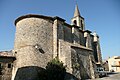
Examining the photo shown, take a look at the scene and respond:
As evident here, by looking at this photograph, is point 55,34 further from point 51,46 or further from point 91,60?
point 91,60

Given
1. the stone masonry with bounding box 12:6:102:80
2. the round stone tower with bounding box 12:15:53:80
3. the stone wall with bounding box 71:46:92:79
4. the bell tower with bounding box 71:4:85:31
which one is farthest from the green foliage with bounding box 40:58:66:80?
the bell tower with bounding box 71:4:85:31

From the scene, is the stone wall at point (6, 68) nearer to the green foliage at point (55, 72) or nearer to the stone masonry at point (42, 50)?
the stone masonry at point (42, 50)

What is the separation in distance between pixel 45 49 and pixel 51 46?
48.9 inches

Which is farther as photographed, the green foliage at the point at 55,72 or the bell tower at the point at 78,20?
the bell tower at the point at 78,20

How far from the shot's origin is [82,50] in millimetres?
21609

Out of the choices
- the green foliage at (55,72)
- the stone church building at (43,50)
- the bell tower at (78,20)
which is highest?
the bell tower at (78,20)

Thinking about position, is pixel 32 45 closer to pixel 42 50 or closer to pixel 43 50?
pixel 42 50

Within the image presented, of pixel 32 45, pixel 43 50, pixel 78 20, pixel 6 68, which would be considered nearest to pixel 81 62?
pixel 43 50

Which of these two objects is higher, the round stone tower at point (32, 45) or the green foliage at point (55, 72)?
the round stone tower at point (32, 45)

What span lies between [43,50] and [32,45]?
1759 mm

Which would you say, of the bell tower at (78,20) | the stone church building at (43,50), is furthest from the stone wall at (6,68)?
the bell tower at (78,20)

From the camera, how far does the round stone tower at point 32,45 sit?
62.2 ft

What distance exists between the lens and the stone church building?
19047mm

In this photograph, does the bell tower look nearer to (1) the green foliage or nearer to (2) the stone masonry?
(2) the stone masonry
